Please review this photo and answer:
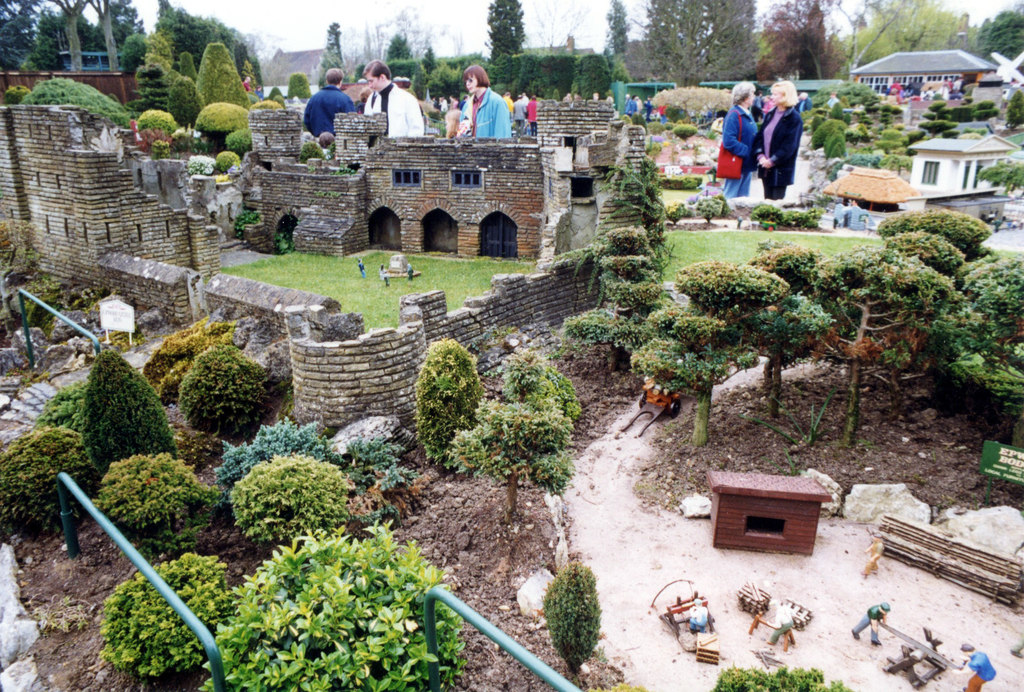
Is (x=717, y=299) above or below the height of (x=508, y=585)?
above

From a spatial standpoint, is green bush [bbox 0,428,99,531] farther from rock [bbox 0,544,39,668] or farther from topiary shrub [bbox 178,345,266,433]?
topiary shrub [bbox 178,345,266,433]

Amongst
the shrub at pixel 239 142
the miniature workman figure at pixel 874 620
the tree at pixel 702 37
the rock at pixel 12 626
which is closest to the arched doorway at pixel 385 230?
the shrub at pixel 239 142

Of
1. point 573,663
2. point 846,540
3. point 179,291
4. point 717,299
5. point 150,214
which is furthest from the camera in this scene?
point 150,214

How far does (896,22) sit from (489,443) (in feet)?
276

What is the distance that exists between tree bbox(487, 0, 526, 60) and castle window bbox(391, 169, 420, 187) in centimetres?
3615

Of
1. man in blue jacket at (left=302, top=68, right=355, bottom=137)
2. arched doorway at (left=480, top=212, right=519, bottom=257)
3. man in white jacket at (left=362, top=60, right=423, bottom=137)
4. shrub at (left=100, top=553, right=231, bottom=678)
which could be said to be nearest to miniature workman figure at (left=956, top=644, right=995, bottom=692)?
shrub at (left=100, top=553, right=231, bottom=678)

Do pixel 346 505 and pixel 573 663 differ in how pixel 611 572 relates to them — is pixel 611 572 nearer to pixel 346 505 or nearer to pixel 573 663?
pixel 573 663

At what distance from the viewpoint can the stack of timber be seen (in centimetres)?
782

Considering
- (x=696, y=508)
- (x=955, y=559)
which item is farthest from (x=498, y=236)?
(x=955, y=559)

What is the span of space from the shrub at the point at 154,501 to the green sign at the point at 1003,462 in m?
9.05

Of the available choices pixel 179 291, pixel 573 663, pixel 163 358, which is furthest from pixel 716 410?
pixel 179 291

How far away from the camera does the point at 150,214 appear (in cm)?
1639

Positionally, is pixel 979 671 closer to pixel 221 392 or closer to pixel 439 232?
pixel 221 392

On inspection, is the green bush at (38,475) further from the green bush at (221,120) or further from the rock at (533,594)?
the green bush at (221,120)
